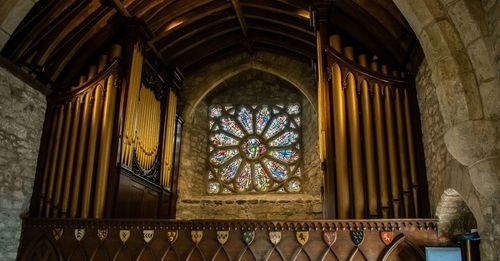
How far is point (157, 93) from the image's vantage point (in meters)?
7.92

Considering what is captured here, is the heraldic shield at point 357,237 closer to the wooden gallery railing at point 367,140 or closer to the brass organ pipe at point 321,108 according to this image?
the wooden gallery railing at point 367,140

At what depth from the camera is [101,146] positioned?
20.5 ft

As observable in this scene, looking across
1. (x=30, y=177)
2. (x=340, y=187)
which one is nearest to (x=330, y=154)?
(x=340, y=187)

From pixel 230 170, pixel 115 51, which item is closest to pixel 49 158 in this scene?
pixel 115 51

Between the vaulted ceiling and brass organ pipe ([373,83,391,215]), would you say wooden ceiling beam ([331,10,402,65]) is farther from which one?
brass organ pipe ([373,83,391,215])

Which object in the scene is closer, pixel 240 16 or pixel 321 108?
pixel 321 108

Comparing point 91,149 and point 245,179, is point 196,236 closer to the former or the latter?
point 91,149

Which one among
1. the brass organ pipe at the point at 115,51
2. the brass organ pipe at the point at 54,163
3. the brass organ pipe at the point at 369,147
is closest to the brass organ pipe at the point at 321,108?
the brass organ pipe at the point at 369,147

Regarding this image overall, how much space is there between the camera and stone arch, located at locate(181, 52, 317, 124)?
9094 millimetres

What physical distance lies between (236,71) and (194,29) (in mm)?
1649

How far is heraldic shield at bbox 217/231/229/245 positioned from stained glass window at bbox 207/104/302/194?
11.9ft

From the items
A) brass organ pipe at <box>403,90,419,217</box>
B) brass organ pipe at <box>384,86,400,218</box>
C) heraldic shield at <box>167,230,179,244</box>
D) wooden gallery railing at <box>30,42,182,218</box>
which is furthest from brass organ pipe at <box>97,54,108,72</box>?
brass organ pipe at <box>403,90,419,217</box>

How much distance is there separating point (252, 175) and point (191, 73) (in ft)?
8.17

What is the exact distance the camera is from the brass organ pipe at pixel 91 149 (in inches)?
236
